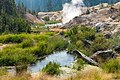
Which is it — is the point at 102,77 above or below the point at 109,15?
above

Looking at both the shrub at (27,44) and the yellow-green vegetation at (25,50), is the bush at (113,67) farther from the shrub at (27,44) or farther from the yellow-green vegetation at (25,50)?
the shrub at (27,44)

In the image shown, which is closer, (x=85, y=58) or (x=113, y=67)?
(x=113, y=67)

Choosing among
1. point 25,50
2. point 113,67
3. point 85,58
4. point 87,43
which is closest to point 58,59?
point 85,58

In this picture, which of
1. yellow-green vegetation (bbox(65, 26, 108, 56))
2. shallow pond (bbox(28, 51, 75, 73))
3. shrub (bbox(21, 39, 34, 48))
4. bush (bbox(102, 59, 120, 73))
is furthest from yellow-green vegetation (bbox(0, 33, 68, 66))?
bush (bbox(102, 59, 120, 73))

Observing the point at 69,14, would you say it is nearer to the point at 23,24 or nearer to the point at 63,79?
the point at 23,24

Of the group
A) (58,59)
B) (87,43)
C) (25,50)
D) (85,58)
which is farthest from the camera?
(87,43)

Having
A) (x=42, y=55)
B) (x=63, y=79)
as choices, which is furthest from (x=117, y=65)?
(x=42, y=55)

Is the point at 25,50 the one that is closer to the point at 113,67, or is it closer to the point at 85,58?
the point at 85,58

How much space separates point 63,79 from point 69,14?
107 m

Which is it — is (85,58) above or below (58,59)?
above

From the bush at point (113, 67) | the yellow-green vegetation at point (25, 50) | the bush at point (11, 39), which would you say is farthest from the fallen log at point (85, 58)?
the bush at point (11, 39)

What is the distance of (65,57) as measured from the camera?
42875 mm

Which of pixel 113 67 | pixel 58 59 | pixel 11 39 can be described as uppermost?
pixel 113 67

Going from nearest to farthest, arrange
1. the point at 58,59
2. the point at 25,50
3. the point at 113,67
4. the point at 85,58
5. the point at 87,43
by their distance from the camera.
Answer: the point at 113,67
the point at 85,58
the point at 58,59
the point at 25,50
the point at 87,43
